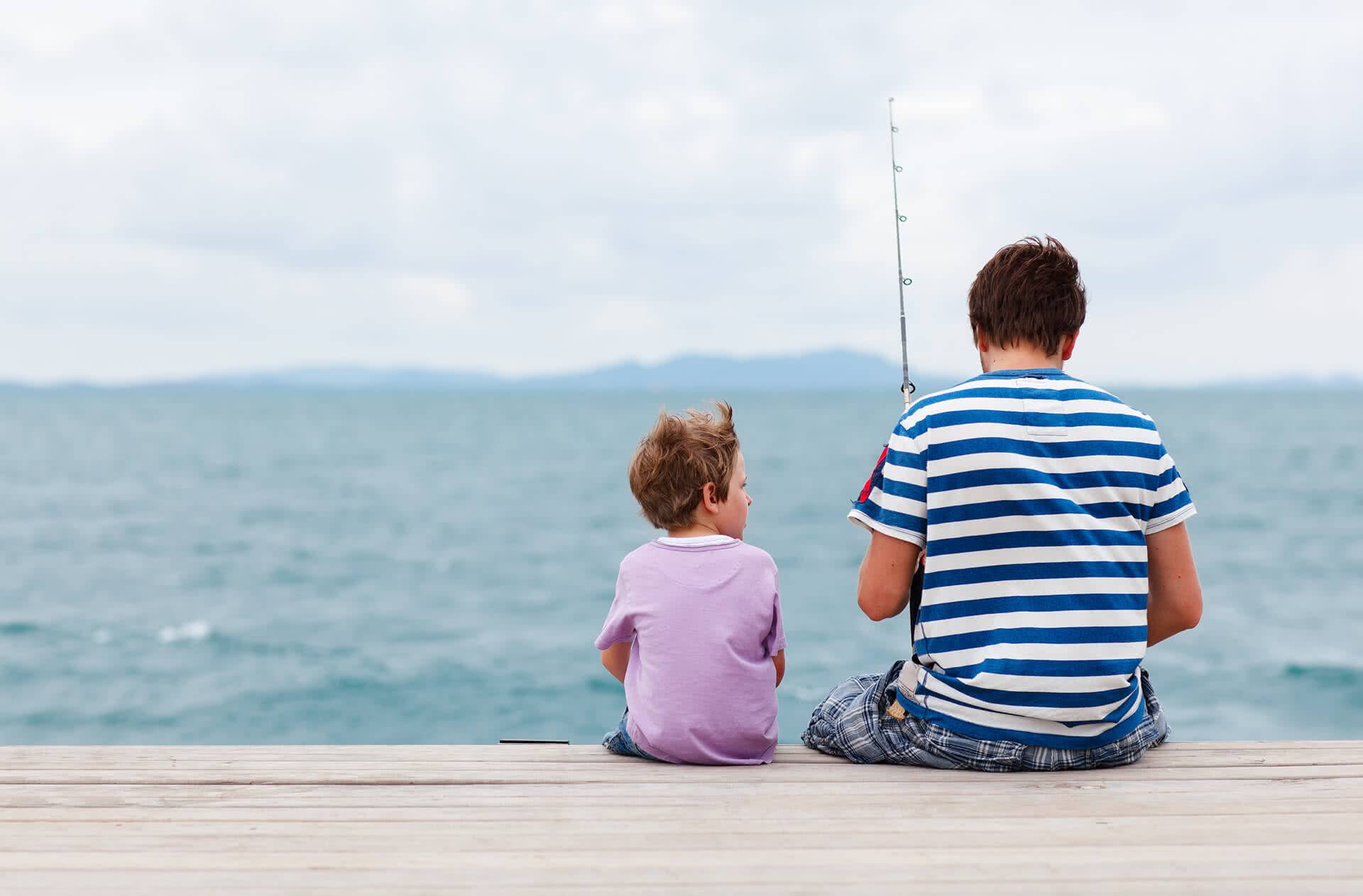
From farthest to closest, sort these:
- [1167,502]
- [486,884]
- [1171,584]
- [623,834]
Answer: [1171,584] < [1167,502] < [623,834] < [486,884]

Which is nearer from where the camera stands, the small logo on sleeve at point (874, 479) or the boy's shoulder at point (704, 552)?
the small logo on sleeve at point (874, 479)

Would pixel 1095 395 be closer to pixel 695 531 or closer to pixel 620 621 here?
pixel 695 531

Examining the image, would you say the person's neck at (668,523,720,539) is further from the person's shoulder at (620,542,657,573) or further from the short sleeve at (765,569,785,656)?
the short sleeve at (765,569,785,656)

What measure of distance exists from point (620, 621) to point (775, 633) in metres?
0.35

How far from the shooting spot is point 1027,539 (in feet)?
7.30

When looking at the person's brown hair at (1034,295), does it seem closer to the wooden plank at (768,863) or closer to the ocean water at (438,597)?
the wooden plank at (768,863)

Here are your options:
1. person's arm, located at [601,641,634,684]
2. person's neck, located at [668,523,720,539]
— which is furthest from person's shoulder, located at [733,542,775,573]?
person's arm, located at [601,641,634,684]

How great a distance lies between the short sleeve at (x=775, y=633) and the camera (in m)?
2.51

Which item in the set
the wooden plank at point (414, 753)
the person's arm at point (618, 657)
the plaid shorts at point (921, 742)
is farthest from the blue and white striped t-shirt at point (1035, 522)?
the person's arm at point (618, 657)

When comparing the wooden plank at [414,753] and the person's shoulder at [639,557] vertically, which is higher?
the person's shoulder at [639,557]

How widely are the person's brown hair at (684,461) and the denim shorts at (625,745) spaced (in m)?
0.51

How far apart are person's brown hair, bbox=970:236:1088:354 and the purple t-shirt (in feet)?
2.33

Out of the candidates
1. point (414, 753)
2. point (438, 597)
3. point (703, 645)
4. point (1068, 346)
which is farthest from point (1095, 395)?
point (438, 597)

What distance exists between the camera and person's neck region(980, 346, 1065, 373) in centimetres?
234
